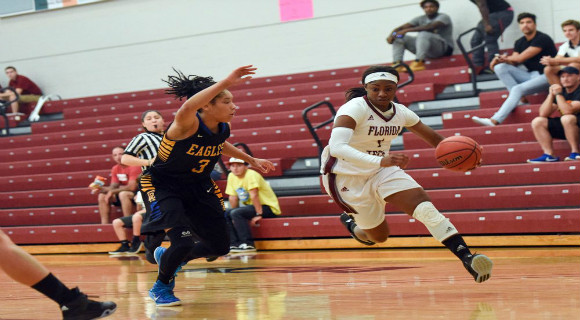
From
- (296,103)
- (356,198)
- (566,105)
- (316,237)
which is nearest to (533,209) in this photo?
(566,105)

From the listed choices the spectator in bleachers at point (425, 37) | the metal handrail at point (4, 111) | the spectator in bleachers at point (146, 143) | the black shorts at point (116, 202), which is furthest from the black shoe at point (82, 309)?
the metal handrail at point (4, 111)

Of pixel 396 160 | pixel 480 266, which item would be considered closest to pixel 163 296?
pixel 396 160

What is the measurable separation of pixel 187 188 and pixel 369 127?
125cm

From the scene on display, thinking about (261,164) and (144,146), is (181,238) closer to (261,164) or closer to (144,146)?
(261,164)

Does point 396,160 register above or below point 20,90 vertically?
above

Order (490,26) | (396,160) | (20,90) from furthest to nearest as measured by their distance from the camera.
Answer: (20,90), (490,26), (396,160)

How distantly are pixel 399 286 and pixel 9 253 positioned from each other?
2630 millimetres

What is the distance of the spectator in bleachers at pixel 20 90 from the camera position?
14.6 meters

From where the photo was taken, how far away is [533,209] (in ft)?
27.2

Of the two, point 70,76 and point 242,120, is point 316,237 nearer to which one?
point 242,120

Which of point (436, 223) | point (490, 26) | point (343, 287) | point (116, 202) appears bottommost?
point (116, 202)

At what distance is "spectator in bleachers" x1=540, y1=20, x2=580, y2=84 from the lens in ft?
28.7

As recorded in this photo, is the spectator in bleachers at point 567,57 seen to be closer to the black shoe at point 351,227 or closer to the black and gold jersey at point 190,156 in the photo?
the black shoe at point 351,227

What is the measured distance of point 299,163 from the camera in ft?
34.3
